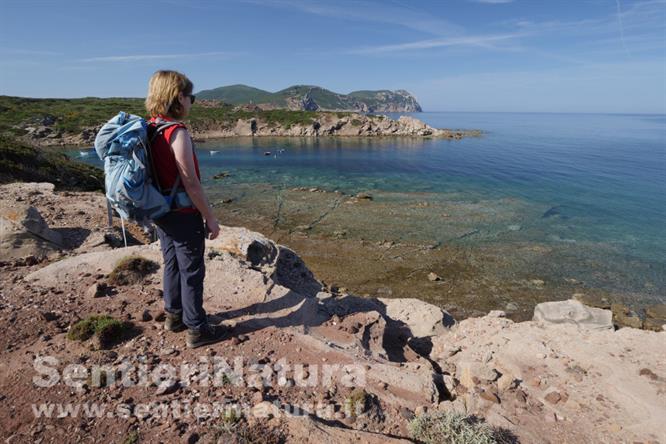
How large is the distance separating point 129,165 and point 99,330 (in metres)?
2.50

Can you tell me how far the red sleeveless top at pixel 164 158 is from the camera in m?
4.09

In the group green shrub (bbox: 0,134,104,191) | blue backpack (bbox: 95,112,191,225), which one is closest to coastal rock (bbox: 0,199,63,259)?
blue backpack (bbox: 95,112,191,225)

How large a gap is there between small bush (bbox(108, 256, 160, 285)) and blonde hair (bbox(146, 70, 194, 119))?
381 centimetres

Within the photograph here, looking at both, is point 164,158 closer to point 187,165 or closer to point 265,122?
point 187,165

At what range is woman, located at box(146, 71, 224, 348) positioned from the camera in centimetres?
409

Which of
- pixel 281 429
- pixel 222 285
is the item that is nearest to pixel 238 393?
pixel 281 429

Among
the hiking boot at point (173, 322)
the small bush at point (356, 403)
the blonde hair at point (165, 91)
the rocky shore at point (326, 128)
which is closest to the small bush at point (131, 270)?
the hiking boot at point (173, 322)

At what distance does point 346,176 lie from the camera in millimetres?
41500

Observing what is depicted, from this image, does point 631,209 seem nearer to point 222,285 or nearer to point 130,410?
point 222,285

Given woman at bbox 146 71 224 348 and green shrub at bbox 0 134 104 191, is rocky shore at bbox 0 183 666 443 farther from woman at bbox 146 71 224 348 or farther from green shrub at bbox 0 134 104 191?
green shrub at bbox 0 134 104 191

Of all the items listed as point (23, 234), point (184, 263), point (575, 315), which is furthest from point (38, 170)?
point (575, 315)

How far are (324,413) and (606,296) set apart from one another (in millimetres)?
15473

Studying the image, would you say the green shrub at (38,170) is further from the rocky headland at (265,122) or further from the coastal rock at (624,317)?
the rocky headland at (265,122)

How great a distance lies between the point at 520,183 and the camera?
35875 mm
